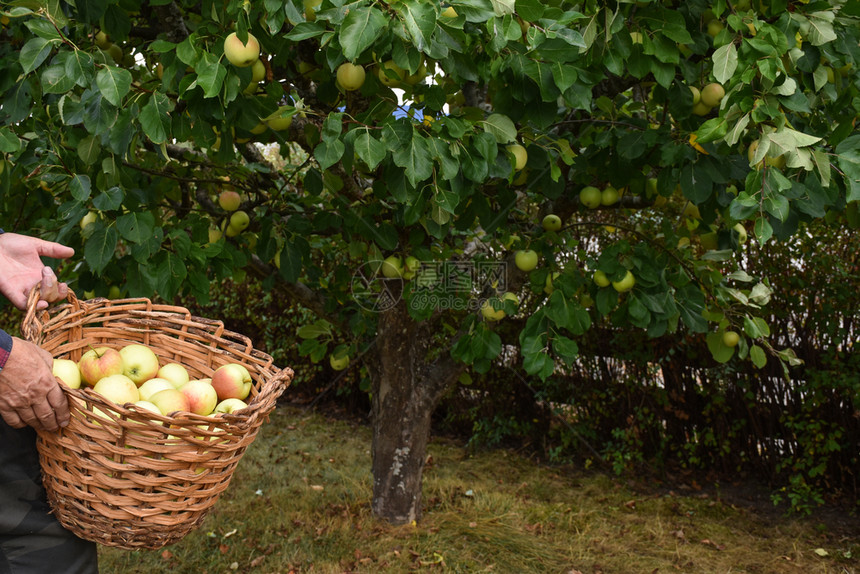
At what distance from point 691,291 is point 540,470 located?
2349 mm

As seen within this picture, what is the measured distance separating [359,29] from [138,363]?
2.96 ft

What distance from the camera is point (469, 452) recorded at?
4.66 m

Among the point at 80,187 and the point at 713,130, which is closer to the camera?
the point at 713,130

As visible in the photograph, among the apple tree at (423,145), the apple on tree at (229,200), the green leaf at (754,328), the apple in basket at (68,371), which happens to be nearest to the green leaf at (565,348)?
the apple tree at (423,145)

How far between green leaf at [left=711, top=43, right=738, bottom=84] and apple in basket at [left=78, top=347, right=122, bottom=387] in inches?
59.7

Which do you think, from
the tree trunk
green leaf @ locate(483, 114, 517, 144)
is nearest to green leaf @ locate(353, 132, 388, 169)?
green leaf @ locate(483, 114, 517, 144)

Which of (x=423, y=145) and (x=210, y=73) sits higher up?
(x=210, y=73)

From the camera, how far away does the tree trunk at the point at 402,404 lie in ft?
10.2

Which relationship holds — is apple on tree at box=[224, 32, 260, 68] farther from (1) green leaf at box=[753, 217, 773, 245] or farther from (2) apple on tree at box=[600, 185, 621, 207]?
(2) apple on tree at box=[600, 185, 621, 207]

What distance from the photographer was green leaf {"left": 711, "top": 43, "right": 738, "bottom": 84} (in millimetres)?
1509

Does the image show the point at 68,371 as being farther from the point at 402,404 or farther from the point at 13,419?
the point at 402,404

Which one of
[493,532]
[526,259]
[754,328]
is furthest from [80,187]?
[493,532]

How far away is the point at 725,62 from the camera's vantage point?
152 centimetres

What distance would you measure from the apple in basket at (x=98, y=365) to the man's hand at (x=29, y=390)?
0.64 feet
